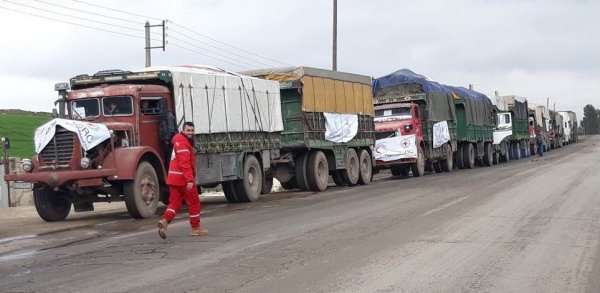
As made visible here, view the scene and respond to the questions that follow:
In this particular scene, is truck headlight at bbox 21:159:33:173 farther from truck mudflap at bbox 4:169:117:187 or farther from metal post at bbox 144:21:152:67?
metal post at bbox 144:21:152:67

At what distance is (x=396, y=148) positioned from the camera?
24328 mm

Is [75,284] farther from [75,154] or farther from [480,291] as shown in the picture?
[75,154]

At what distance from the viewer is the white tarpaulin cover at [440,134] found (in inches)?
1057

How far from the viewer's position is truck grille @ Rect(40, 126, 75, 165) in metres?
12.2

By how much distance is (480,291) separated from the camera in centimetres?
605

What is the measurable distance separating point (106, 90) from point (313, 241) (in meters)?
6.60

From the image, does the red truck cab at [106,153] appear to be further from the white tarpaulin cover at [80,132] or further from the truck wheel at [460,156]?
the truck wheel at [460,156]

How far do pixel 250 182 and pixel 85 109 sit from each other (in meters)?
4.79

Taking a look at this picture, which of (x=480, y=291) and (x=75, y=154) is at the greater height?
(x=75, y=154)

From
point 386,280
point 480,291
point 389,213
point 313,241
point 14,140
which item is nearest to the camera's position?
point 480,291

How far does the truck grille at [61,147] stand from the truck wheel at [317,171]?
835 centimetres

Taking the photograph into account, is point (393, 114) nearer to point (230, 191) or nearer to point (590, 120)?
point (230, 191)

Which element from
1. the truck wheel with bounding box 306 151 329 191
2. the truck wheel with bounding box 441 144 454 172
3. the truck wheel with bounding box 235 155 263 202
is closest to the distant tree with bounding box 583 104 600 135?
the truck wheel with bounding box 441 144 454 172

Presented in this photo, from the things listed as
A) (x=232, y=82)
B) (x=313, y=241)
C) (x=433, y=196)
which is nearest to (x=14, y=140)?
(x=232, y=82)
